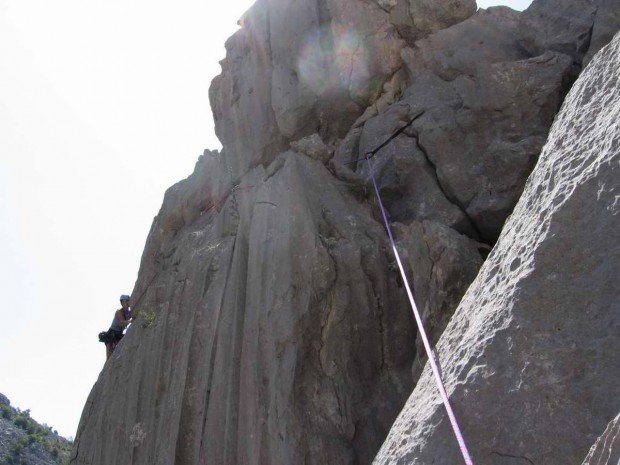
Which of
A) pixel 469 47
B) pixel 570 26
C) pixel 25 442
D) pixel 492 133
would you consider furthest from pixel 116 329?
pixel 25 442

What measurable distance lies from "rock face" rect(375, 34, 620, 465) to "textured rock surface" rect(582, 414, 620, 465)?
2.80 ft

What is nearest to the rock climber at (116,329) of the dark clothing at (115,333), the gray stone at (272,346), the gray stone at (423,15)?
the dark clothing at (115,333)

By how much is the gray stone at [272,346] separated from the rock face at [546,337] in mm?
3889

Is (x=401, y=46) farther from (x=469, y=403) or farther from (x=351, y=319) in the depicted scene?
(x=469, y=403)

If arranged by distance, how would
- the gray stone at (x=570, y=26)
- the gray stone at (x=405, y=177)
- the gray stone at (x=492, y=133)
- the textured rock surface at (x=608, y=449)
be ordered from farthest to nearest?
the gray stone at (x=570, y=26), the gray stone at (x=405, y=177), the gray stone at (x=492, y=133), the textured rock surface at (x=608, y=449)

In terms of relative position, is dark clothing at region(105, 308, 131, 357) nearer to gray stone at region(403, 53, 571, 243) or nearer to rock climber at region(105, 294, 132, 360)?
rock climber at region(105, 294, 132, 360)

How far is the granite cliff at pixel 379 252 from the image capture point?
572 cm

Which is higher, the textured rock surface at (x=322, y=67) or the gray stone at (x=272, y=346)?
the textured rock surface at (x=322, y=67)

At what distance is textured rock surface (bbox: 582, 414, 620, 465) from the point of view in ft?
12.8

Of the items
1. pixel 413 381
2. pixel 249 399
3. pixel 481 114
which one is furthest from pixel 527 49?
pixel 249 399

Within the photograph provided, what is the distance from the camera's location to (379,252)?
11.8 metres

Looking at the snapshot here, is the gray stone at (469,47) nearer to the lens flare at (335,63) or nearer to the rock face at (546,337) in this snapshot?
the lens flare at (335,63)

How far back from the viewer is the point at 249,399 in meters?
10.7

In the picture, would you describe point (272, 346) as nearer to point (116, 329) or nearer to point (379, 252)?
point (379, 252)
